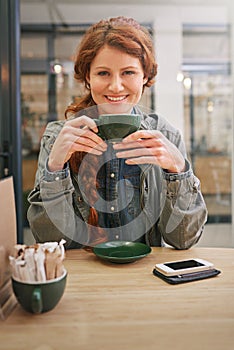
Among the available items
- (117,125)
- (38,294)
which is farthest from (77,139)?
(38,294)

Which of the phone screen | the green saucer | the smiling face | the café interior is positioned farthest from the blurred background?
the phone screen

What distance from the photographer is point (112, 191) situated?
4.62 ft

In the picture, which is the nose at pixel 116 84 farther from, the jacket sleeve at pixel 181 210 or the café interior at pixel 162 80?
the café interior at pixel 162 80

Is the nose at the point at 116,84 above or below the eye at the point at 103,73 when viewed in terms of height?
below

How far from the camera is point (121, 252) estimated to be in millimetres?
1131

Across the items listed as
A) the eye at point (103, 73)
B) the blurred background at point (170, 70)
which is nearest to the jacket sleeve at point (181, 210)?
the eye at point (103, 73)

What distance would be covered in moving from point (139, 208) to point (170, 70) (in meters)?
2.01

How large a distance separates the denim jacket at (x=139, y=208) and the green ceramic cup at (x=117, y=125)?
0.65 ft

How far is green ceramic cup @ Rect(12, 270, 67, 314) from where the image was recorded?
0.73 m

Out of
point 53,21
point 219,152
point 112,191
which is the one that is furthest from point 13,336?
point 53,21

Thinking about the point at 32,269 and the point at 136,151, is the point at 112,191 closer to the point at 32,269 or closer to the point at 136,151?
the point at 136,151

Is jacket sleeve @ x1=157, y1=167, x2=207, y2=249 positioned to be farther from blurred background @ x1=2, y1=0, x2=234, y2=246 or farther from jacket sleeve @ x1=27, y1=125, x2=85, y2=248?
blurred background @ x1=2, y1=0, x2=234, y2=246

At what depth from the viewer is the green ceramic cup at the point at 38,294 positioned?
733 mm

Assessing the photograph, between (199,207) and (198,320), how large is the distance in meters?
0.60
